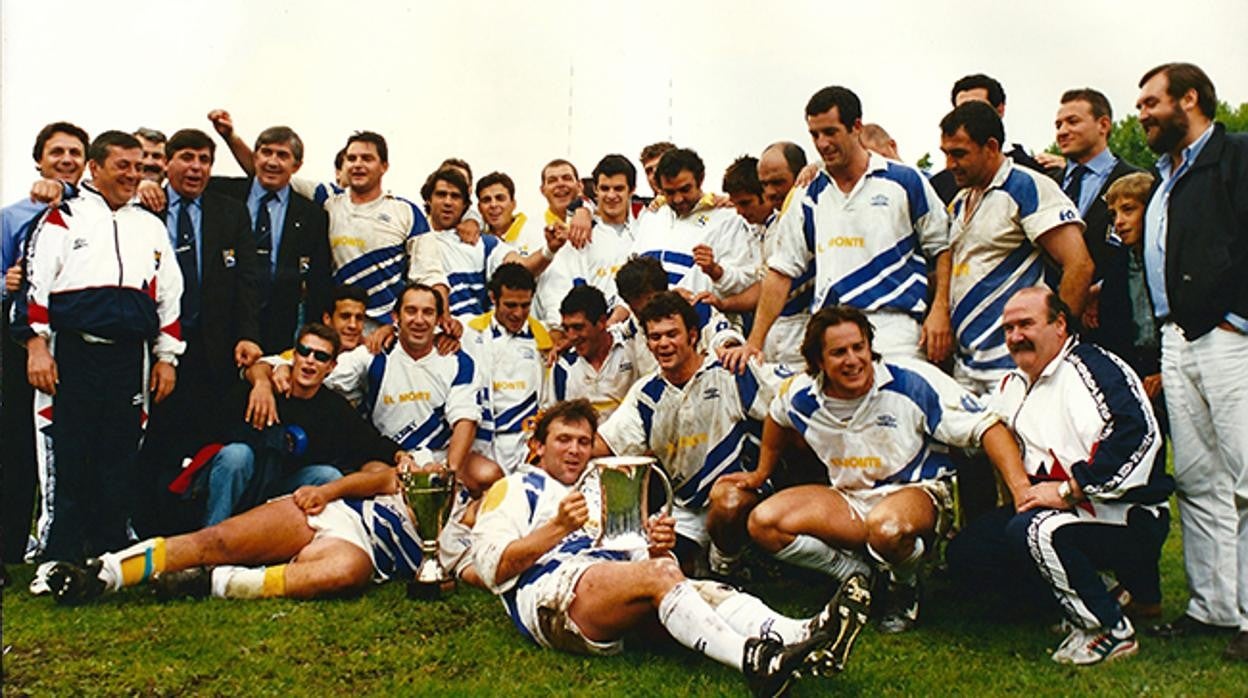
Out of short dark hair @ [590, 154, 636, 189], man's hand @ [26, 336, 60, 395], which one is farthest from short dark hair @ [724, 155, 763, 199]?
man's hand @ [26, 336, 60, 395]

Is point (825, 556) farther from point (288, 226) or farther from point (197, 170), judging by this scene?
point (197, 170)

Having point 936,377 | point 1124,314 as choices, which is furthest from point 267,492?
point 1124,314

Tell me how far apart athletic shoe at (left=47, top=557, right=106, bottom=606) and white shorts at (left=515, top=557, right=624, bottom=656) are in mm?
2321

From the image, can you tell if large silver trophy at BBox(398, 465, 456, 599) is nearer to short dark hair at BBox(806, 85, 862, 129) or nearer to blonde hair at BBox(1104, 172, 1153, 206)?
short dark hair at BBox(806, 85, 862, 129)

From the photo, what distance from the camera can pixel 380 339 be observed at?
694 cm

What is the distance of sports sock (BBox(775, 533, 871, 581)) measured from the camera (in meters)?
5.03

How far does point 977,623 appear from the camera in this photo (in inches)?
200

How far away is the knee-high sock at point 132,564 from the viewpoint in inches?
210

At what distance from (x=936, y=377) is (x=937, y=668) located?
1401 millimetres

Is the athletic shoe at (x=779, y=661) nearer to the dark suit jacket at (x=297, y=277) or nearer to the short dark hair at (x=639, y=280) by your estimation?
the short dark hair at (x=639, y=280)

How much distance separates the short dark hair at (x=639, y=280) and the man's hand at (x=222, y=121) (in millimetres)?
3243

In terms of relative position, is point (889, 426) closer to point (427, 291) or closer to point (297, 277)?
point (427, 291)

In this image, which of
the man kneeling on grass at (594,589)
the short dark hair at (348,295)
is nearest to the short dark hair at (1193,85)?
the man kneeling on grass at (594,589)

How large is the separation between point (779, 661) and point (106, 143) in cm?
477
